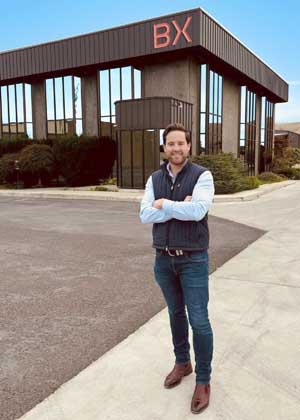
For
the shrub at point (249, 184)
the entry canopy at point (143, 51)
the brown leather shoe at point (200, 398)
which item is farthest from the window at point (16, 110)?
the brown leather shoe at point (200, 398)

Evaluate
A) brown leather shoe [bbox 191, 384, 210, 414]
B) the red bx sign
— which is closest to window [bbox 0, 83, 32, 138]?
the red bx sign

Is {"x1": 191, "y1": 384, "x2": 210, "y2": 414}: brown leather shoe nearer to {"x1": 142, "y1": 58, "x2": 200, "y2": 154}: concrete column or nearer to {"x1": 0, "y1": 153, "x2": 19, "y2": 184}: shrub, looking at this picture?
{"x1": 142, "y1": 58, "x2": 200, "y2": 154}: concrete column

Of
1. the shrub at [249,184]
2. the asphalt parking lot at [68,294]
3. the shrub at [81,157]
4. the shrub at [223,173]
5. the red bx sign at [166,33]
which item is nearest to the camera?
the asphalt parking lot at [68,294]

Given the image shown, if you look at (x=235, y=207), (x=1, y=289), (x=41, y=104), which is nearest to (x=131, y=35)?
(x=41, y=104)

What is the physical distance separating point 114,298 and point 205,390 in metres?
2.29

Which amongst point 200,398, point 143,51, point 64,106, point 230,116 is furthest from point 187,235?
point 64,106

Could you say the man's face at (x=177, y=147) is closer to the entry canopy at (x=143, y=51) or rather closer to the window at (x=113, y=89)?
the entry canopy at (x=143, y=51)

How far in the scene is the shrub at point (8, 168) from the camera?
857 inches

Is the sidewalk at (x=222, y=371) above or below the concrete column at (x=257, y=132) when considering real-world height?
below

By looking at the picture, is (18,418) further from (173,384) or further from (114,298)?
(114,298)

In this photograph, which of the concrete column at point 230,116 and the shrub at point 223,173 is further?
the concrete column at point 230,116

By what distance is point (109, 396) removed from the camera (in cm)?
278

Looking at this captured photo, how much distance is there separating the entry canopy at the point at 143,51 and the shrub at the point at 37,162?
19.2 ft

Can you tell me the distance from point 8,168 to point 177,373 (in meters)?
20.7
